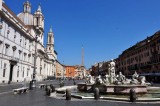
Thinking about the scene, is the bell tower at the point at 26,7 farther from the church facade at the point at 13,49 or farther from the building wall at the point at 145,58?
the building wall at the point at 145,58

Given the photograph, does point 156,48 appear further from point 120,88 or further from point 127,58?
point 120,88

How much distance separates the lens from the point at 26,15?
8925 centimetres

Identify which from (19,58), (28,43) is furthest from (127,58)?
(19,58)

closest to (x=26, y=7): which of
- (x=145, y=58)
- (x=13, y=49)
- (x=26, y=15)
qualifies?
(x=26, y=15)

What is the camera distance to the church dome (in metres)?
88.6

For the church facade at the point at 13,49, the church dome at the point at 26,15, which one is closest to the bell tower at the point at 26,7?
the church dome at the point at 26,15

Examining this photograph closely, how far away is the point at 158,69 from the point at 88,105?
52.4 metres

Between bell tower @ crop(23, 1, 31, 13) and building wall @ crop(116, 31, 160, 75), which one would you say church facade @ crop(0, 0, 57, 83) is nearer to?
bell tower @ crop(23, 1, 31, 13)

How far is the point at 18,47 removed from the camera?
54.0m

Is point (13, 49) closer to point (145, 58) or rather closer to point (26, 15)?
point (145, 58)

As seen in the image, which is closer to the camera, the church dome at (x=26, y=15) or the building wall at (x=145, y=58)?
the building wall at (x=145, y=58)

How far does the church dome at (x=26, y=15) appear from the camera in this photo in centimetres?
8856

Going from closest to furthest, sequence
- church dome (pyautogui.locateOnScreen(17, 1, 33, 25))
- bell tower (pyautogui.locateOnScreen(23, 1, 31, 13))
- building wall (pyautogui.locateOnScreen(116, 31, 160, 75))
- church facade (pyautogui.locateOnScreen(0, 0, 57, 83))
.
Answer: church facade (pyautogui.locateOnScreen(0, 0, 57, 83)) → building wall (pyautogui.locateOnScreen(116, 31, 160, 75)) → church dome (pyautogui.locateOnScreen(17, 1, 33, 25)) → bell tower (pyautogui.locateOnScreen(23, 1, 31, 13))

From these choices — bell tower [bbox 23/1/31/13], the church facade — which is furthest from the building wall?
bell tower [bbox 23/1/31/13]
